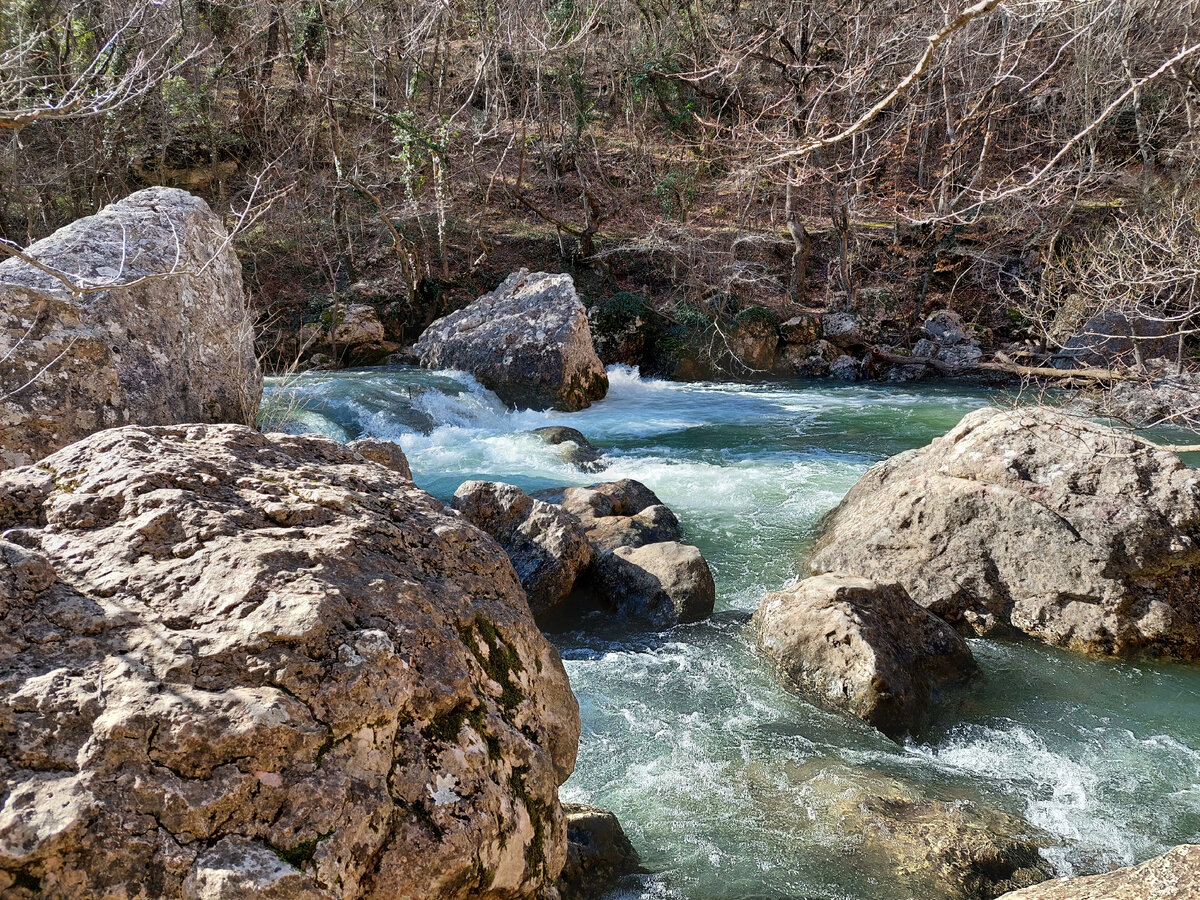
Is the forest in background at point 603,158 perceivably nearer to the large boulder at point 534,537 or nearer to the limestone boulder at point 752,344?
the limestone boulder at point 752,344

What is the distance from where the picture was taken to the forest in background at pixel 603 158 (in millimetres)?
15031

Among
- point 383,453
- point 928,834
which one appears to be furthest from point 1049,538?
point 383,453

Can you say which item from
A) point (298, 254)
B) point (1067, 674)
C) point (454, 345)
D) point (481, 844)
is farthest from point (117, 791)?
point (298, 254)

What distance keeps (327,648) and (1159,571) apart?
4958 mm

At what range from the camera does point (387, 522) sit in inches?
90.4

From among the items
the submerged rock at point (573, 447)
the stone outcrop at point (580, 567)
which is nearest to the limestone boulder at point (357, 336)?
the submerged rock at point (573, 447)

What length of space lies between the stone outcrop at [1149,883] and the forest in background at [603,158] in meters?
13.7

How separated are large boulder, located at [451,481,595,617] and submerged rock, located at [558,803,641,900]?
2361 millimetres

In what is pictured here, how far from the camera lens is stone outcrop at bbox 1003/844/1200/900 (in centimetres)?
191

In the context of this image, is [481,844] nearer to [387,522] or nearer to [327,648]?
[327,648]

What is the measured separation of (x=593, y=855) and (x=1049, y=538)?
3.70m

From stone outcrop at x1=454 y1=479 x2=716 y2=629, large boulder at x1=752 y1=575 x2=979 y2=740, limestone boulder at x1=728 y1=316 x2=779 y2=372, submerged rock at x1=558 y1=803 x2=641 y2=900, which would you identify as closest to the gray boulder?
stone outcrop at x1=454 y1=479 x2=716 y2=629

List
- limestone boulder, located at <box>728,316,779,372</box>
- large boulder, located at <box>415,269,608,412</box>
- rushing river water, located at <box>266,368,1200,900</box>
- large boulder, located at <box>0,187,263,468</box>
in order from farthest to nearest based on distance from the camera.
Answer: limestone boulder, located at <box>728,316,779,372</box>, large boulder, located at <box>415,269,608,412</box>, large boulder, located at <box>0,187,263,468</box>, rushing river water, located at <box>266,368,1200,900</box>

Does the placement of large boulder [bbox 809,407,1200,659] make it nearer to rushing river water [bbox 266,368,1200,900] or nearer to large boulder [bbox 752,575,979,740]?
rushing river water [bbox 266,368,1200,900]
